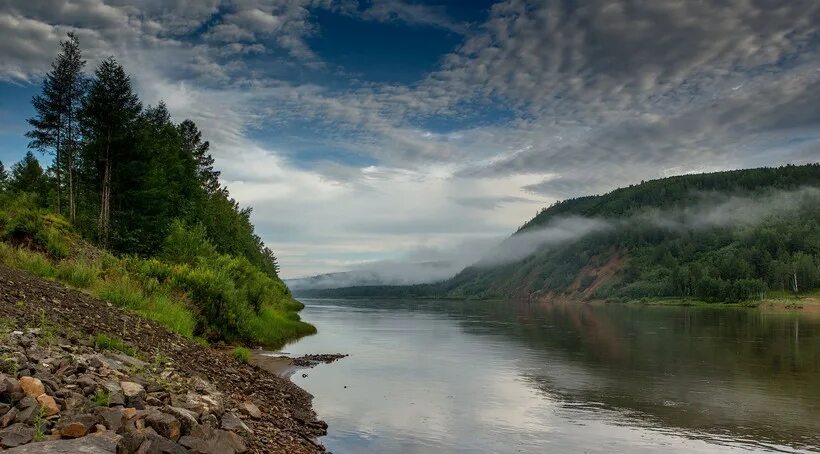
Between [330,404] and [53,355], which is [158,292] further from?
[53,355]

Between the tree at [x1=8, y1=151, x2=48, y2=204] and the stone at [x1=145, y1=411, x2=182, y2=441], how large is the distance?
106179 millimetres

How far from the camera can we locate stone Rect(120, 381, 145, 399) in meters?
12.3

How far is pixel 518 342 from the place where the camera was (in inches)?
2687

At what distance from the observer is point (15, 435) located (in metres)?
9.08

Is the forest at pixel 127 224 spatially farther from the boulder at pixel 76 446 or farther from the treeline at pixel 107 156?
the boulder at pixel 76 446

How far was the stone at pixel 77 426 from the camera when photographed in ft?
32.1

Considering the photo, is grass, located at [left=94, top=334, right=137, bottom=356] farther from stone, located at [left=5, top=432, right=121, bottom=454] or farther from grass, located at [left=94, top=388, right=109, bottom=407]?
stone, located at [left=5, top=432, right=121, bottom=454]

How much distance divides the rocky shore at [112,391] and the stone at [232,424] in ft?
0.12

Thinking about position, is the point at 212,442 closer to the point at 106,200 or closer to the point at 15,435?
the point at 15,435

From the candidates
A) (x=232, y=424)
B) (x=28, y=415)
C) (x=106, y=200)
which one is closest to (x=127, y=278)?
(x=232, y=424)

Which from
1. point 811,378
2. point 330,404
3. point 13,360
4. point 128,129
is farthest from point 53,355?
point 128,129

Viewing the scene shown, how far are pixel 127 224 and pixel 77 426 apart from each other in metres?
62.2

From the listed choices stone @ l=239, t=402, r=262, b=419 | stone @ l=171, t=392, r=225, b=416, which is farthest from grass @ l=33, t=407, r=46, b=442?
stone @ l=239, t=402, r=262, b=419

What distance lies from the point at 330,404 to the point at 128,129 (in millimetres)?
48532
